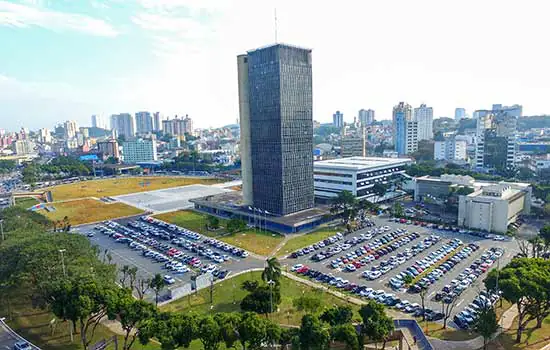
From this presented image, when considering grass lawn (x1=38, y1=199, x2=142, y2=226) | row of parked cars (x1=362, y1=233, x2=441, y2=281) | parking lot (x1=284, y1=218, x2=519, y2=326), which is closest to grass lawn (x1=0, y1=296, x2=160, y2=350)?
parking lot (x1=284, y1=218, x2=519, y2=326)

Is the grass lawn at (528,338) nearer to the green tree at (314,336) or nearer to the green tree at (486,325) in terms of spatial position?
the green tree at (486,325)

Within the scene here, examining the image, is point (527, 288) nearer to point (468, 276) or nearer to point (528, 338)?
point (528, 338)

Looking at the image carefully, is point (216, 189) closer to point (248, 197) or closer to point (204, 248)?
point (248, 197)

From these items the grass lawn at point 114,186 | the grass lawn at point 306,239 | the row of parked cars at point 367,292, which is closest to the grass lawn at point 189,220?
the grass lawn at point 306,239

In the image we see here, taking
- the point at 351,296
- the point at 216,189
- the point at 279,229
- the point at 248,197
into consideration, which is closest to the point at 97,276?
the point at 351,296

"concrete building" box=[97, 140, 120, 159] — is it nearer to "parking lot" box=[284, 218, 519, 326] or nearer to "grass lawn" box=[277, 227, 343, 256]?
"grass lawn" box=[277, 227, 343, 256]

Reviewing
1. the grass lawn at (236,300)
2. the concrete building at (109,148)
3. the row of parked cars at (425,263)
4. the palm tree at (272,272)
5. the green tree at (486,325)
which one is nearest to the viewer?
the green tree at (486,325)
